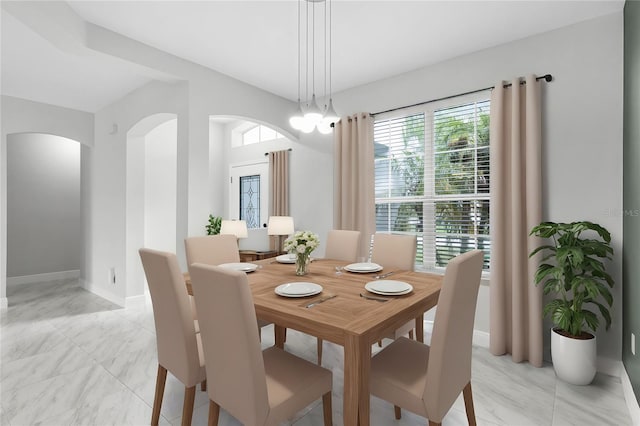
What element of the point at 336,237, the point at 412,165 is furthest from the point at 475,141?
the point at 336,237

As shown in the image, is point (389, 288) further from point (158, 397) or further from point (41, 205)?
point (41, 205)

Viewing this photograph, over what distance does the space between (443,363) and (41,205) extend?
22.9 feet

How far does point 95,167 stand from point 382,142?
13.7ft

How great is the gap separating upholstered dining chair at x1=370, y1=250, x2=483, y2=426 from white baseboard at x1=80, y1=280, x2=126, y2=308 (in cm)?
395

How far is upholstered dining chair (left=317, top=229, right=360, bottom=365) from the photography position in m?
3.03

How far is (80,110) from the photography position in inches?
187

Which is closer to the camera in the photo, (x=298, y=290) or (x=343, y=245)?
(x=298, y=290)

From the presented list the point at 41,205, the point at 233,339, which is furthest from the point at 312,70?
the point at 41,205

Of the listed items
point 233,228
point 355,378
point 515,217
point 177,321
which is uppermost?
point 515,217

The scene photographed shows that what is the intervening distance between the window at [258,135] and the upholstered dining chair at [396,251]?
9.93 ft

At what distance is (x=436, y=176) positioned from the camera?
341 cm

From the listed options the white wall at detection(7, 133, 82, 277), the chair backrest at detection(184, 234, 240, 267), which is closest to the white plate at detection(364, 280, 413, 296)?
the chair backrest at detection(184, 234, 240, 267)

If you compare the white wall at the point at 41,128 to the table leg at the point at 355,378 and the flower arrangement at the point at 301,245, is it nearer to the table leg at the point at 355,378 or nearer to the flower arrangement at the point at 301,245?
the flower arrangement at the point at 301,245

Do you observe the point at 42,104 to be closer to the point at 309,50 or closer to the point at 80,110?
the point at 80,110
